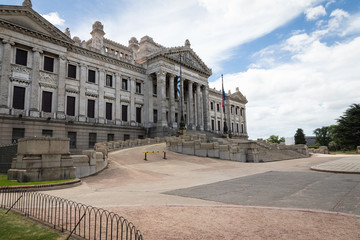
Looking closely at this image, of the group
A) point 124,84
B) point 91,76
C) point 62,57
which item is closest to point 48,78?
point 62,57

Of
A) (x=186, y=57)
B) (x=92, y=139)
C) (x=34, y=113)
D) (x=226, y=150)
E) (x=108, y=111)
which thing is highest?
(x=186, y=57)

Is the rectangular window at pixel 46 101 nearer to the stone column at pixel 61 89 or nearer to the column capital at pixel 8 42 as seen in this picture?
the stone column at pixel 61 89

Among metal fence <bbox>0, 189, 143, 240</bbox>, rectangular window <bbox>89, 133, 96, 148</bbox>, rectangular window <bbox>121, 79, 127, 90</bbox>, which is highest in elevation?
rectangular window <bbox>121, 79, 127, 90</bbox>

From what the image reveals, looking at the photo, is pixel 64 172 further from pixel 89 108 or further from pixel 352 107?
pixel 352 107

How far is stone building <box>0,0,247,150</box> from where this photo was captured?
28.2 meters

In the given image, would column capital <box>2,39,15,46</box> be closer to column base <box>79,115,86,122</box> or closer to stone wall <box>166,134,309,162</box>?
column base <box>79,115,86,122</box>

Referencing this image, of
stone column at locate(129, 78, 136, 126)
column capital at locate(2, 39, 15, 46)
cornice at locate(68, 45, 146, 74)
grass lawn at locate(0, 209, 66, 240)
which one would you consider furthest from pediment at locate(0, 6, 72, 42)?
grass lawn at locate(0, 209, 66, 240)

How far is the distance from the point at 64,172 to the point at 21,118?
2017cm

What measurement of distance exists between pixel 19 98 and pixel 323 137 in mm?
113611

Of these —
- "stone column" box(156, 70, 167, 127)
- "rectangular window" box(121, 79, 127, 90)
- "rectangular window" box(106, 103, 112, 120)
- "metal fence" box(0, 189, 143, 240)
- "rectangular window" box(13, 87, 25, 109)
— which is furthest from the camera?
"stone column" box(156, 70, 167, 127)

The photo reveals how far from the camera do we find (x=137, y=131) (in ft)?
137

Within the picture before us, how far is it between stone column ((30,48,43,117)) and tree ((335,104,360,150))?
5567 centimetres

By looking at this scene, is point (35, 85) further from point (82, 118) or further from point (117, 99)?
point (117, 99)

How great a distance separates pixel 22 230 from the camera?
15.6 ft
